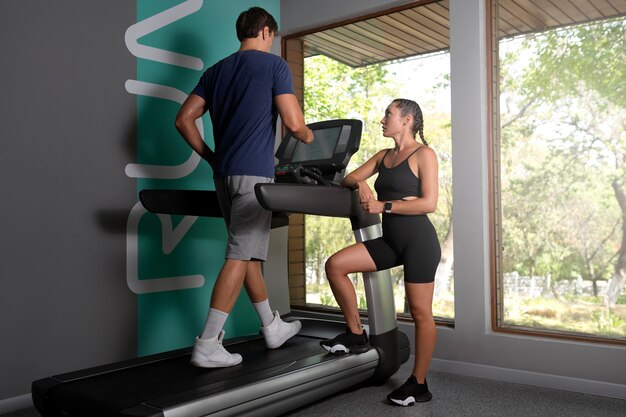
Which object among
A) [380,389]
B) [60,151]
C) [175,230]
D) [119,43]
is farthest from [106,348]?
[119,43]

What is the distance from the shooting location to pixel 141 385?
2.37 m

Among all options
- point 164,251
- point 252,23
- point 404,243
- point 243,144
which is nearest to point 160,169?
point 164,251

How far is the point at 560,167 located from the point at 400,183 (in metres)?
1.09

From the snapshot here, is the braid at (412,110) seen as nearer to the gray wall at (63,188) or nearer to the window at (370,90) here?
the window at (370,90)

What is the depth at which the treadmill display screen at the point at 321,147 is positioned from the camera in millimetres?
3143

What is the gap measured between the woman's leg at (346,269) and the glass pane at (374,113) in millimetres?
1000

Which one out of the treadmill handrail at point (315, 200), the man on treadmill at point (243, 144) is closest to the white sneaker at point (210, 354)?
the man on treadmill at point (243, 144)

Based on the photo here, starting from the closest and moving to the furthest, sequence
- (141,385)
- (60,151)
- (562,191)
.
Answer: (141,385)
(60,151)
(562,191)

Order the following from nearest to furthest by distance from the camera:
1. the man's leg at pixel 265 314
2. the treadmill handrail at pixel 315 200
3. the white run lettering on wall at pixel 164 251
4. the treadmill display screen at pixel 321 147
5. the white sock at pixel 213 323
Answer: the treadmill handrail at pixel 315 200 → the white sock at pixel 213 323 → the man's leg at pixel 265 314 → the treadmill display screen at pixel 321 147 → the white run lettering on wall at pixel 164 251

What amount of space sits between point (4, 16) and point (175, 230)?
1488 millimetres

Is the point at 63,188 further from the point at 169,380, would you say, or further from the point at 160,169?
the point at 169,380

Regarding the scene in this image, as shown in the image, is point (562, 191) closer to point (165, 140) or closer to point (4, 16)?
point (165, 140)

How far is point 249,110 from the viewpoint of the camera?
271 cm

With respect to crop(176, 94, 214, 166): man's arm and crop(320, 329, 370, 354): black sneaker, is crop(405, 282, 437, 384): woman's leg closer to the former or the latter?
crop(320, 329, 370, 354): black sneaker
